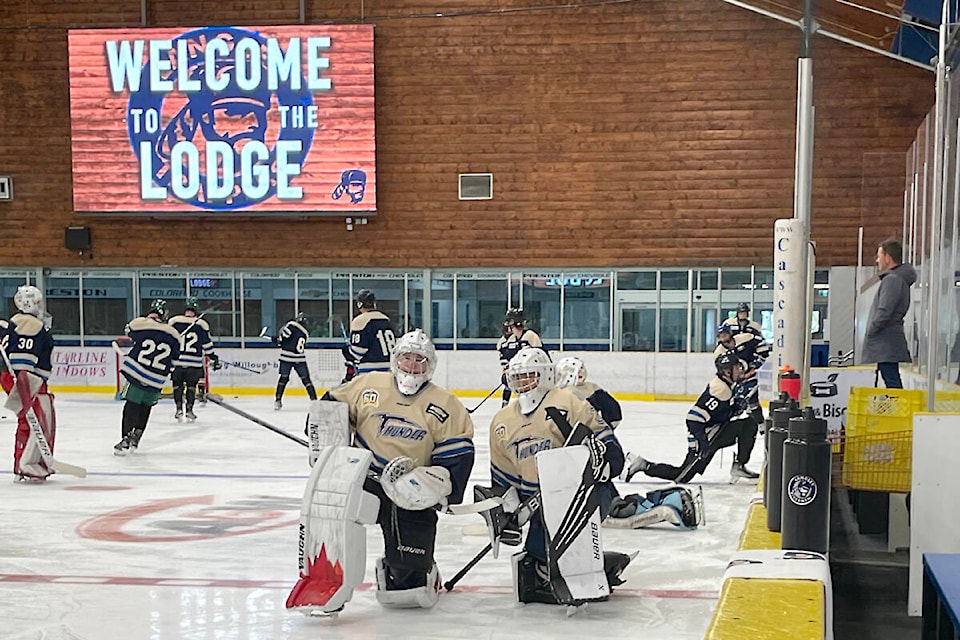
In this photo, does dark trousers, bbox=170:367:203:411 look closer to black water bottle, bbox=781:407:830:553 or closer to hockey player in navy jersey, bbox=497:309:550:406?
hockey player in navy jersey, bbox=497:309:550:406

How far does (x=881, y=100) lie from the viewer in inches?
593

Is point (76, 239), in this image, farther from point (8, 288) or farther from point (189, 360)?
point (189, 360)

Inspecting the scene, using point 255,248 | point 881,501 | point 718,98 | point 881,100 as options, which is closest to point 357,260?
point 255,248

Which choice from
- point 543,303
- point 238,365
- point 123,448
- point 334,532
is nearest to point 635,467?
point 334,532

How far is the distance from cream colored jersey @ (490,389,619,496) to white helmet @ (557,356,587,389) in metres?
2.07

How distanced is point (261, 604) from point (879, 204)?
8.23 meters

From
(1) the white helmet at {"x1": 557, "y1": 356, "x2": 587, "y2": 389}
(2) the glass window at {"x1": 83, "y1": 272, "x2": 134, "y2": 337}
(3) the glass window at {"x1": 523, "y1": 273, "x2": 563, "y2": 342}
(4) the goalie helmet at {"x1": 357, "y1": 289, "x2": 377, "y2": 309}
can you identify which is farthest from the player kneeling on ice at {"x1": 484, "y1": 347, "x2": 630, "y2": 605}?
(2) the glass window at {"x1": 83, "y1": 272, "x2": 134, "y2": 337}

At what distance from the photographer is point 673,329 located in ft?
51.3

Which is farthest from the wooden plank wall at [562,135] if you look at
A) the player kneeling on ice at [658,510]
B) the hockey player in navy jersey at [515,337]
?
the player kneeling on ice at [658,510]

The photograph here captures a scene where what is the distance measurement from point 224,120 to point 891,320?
12.0m

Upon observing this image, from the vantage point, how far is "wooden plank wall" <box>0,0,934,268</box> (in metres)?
15.3

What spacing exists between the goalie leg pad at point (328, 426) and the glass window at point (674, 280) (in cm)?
1188

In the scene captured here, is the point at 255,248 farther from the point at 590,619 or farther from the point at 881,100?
the point at 590,619

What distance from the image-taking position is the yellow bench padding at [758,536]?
148 inches
